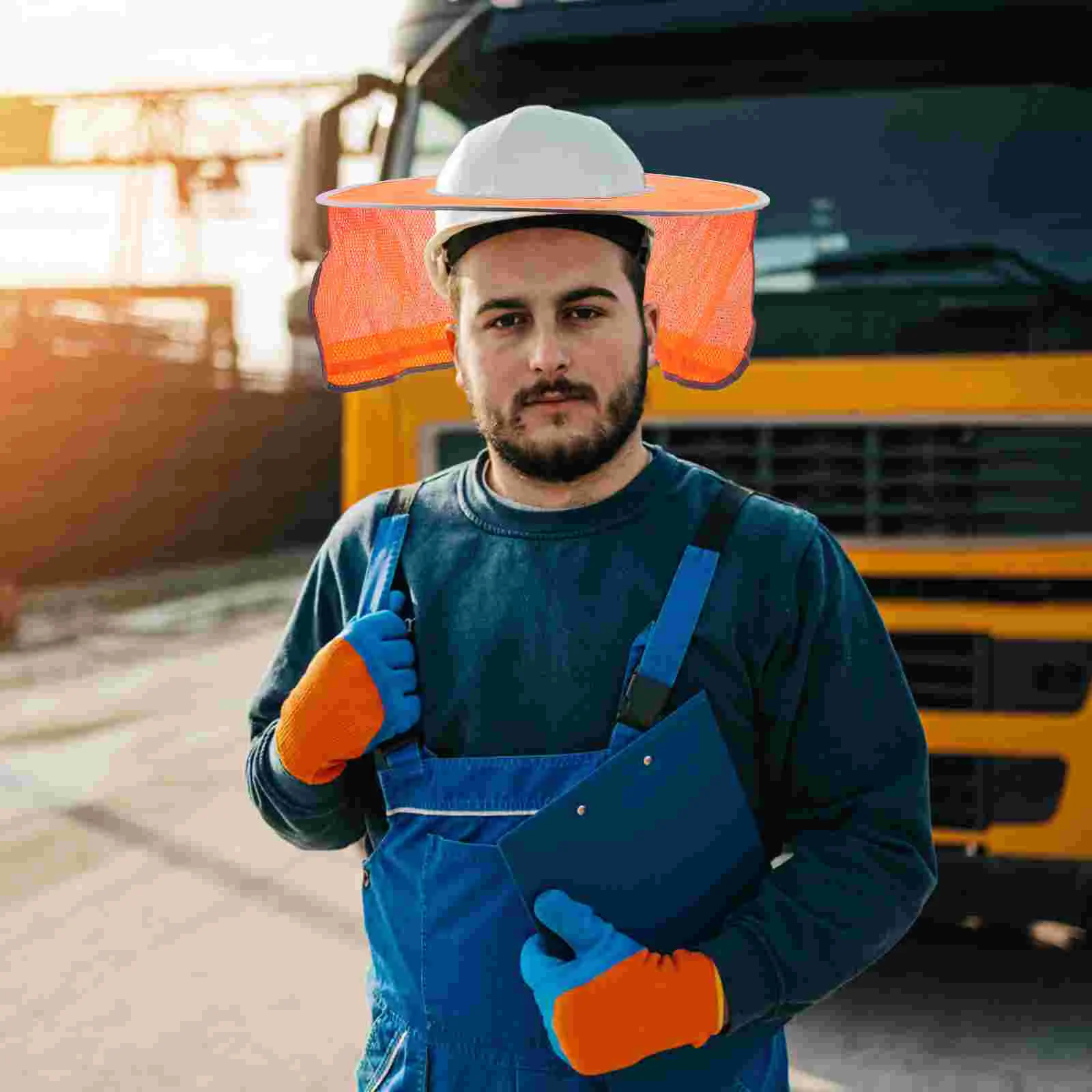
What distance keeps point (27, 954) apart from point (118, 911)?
422 mm

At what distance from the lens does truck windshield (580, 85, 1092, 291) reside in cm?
375

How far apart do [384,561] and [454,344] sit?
360 millimetres

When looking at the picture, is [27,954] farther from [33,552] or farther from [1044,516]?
[33,552]

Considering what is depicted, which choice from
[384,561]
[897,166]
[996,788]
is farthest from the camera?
[897,166]

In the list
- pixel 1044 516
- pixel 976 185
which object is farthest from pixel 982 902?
pixel 976 185

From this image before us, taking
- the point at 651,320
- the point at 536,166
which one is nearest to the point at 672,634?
the point at 651,320

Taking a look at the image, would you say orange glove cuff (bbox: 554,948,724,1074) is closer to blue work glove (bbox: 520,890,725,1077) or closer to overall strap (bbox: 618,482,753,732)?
blue work glove (bbox: 520,890,725,1077)

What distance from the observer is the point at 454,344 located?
6.56 ft

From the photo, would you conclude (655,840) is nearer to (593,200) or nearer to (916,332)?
(593,200)

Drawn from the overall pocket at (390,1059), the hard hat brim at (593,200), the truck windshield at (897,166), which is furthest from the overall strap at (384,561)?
the truck windshield at (897,166)

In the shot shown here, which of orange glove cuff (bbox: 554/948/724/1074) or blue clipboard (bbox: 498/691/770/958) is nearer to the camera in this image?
orange glove cuff (bbox: 554/948/724/1074)

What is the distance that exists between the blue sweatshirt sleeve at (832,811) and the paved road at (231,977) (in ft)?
6.57

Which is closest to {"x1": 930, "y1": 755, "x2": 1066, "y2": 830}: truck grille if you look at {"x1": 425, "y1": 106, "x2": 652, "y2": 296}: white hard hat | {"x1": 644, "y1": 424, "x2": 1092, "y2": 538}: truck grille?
{"x1": 644, "y1": 424, "x2": 1092, "y2": 538}: truck grille

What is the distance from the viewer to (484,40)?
13.3 feet
